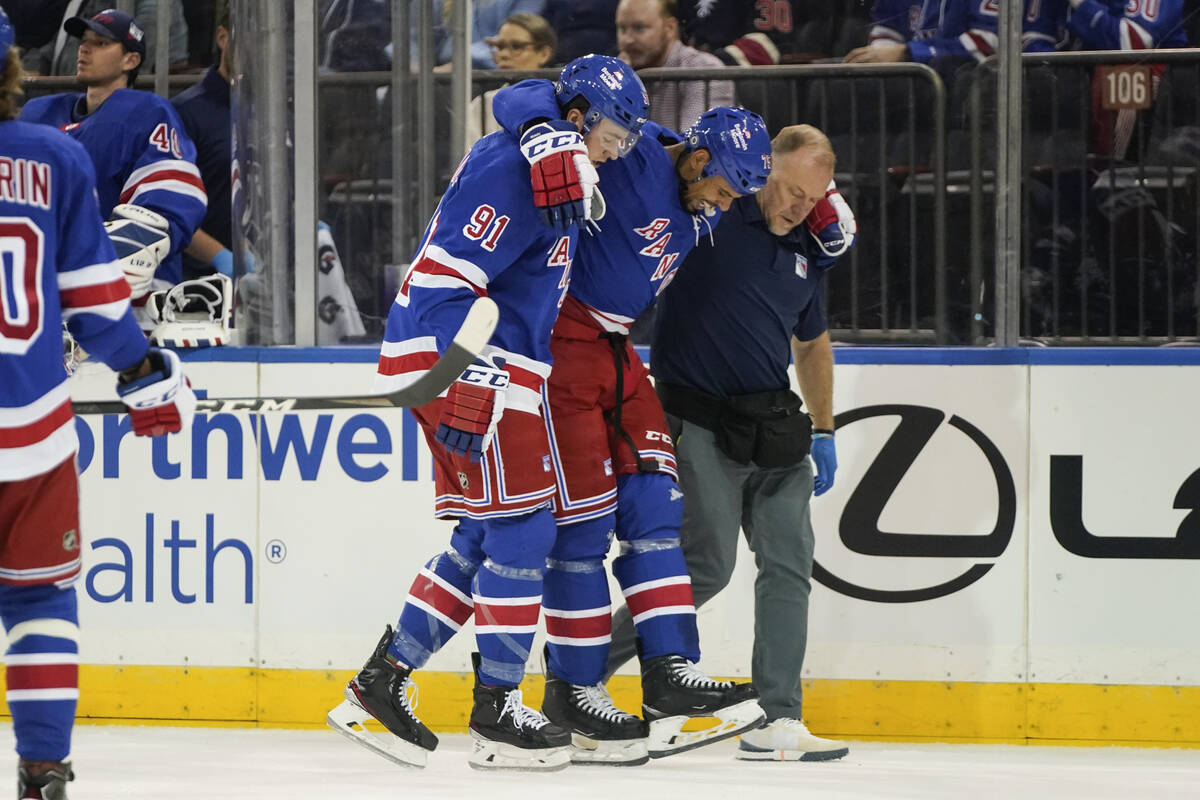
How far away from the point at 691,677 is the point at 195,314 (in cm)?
172

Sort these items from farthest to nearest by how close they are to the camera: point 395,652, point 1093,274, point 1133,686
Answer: point 1093,274 < point 1133,686 < point 395,652

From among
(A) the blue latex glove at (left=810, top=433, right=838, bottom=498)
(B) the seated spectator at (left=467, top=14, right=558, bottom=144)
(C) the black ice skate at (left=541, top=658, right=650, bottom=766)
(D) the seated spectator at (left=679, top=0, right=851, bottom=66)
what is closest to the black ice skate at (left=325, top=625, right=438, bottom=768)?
(C) the black ice skate at (left=541, top=658, right=650, bottom=766)

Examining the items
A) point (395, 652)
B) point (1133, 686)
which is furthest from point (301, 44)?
point (1133, 686)

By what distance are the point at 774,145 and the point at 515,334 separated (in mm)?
739

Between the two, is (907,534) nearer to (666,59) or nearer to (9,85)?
(666,59)

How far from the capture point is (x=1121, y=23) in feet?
14.7

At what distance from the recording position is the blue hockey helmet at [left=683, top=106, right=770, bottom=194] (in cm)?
342

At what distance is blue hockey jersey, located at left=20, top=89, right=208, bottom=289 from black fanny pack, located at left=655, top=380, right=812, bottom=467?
1.52 meters

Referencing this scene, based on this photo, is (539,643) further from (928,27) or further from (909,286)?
(928,27)

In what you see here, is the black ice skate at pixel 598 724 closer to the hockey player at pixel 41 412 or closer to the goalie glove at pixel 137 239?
the hockey player at pixel 41 412

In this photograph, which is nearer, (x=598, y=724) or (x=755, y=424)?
(x=598, y=724)

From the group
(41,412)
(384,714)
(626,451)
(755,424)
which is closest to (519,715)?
(384,714)

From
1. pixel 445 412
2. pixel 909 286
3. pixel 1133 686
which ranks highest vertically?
pixel 909 286

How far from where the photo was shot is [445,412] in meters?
3.28
